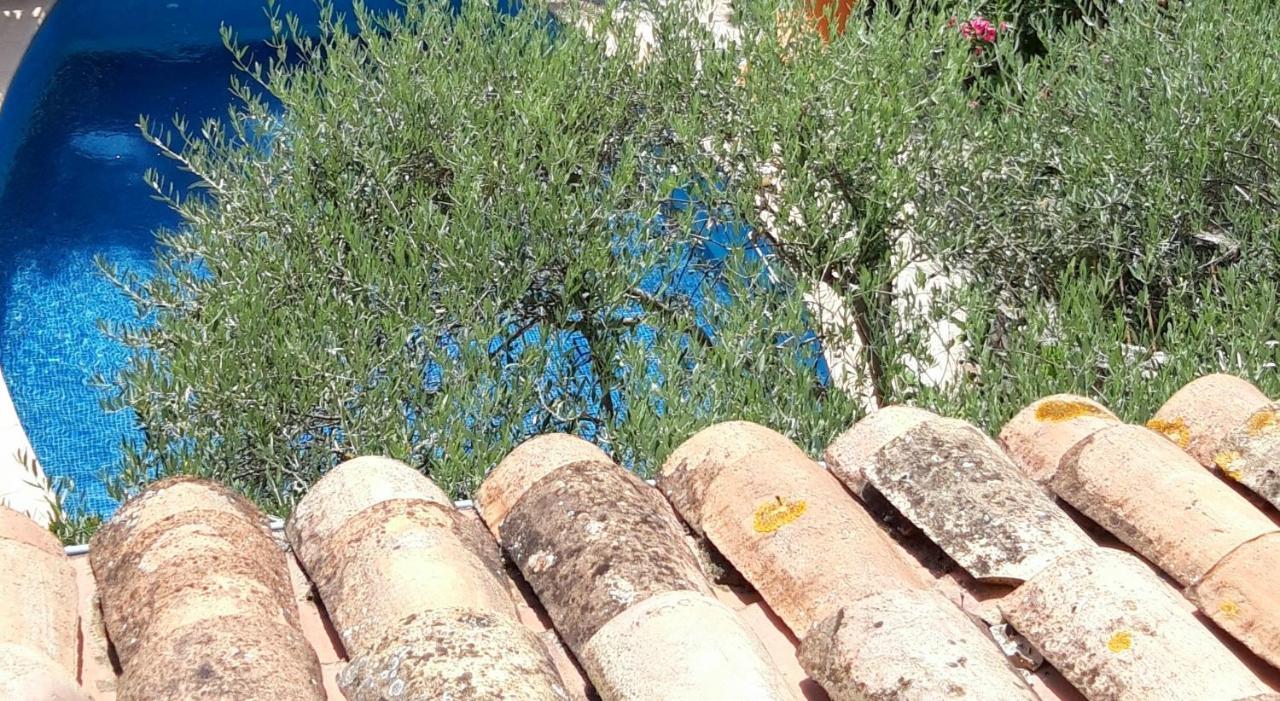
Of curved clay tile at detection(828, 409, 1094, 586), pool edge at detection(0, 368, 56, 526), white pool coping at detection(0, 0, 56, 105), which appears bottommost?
pool edge at detection(0, 368, 56, 526)

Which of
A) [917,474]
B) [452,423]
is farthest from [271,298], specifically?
[917,474]

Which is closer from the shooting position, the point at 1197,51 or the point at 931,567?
the point at 931,567

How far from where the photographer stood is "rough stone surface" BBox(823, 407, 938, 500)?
111 inches

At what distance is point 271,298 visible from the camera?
461cm

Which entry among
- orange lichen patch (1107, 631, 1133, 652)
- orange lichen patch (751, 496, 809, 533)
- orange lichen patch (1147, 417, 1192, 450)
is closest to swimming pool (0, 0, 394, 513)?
orange lichen patch (751, 496, 809, 533)

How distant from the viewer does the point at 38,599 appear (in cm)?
224

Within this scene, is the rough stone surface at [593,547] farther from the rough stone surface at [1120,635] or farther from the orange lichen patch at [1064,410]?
the orange lichen patch at [1064,410]

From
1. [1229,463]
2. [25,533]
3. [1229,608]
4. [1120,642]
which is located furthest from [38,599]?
[1229,463]

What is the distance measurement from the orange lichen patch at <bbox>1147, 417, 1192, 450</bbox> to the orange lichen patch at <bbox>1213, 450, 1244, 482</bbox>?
15 cm

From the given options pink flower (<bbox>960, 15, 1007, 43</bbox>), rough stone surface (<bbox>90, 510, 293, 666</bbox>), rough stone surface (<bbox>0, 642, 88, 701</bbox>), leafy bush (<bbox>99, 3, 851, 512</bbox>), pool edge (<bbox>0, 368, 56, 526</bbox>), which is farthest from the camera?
pink flower (<bbox>960, 15, 1007, 43</bbox>)

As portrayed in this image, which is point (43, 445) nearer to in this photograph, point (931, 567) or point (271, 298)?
point (271, 298)

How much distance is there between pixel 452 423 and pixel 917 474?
5.76ft

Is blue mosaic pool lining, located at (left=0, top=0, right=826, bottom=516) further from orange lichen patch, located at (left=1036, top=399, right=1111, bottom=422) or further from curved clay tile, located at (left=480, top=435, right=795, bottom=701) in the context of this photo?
curved clay tile, located at (left=480, top=435, right=795, bottom=701)

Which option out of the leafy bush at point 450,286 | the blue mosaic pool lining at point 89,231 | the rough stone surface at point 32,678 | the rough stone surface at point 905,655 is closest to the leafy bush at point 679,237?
the leafy bush at point 450,286
